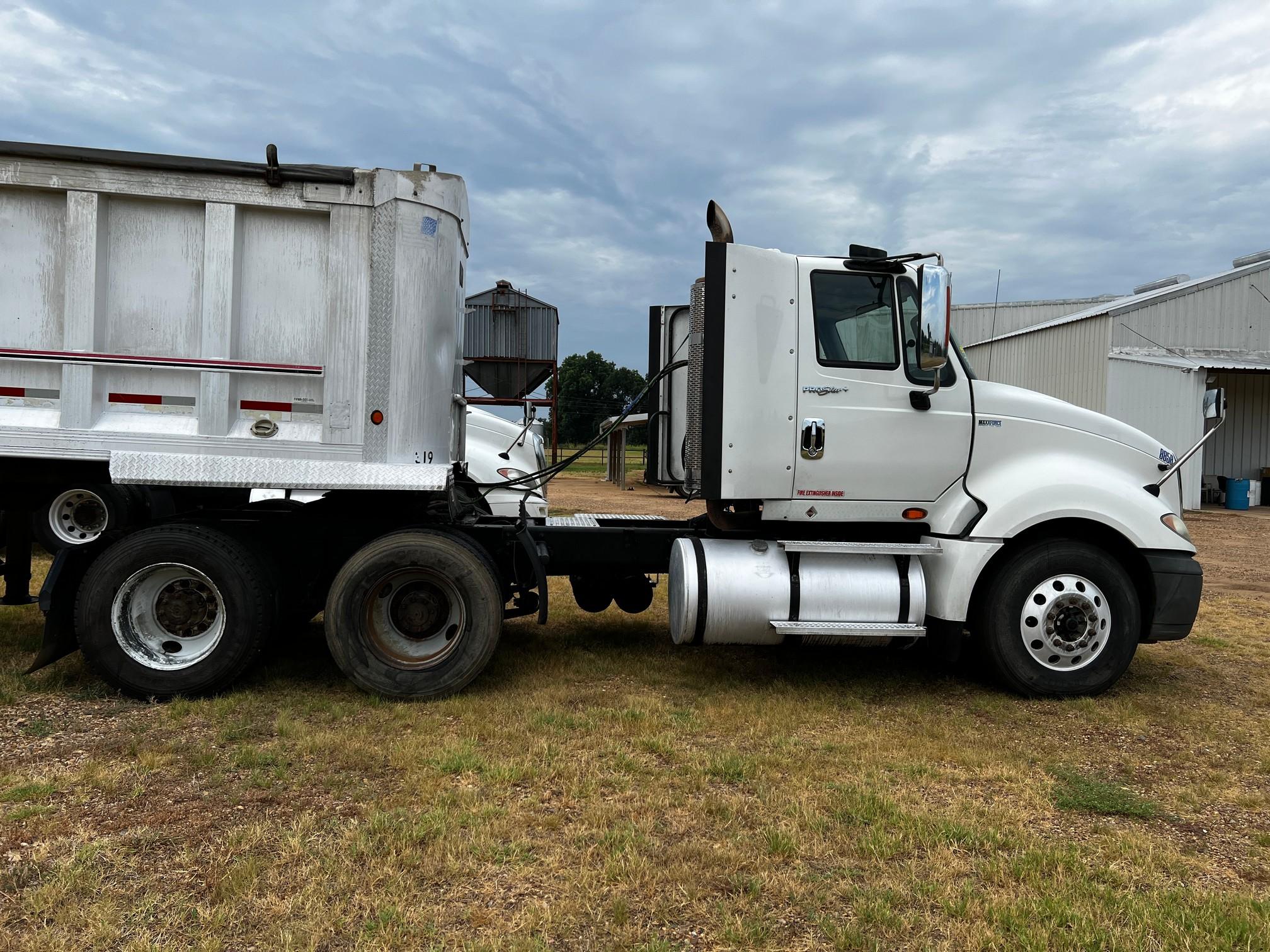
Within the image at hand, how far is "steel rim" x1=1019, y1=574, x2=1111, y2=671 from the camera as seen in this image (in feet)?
16.2

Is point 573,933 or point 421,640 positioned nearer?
point 573,933

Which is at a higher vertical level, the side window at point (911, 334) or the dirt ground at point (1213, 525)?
the side window at point (911, 334)

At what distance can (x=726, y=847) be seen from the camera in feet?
10.0

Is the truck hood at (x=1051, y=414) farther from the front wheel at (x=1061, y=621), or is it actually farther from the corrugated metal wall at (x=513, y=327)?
the corrugated metal wall at (x=513, y=327)

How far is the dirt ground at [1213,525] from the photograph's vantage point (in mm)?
10391

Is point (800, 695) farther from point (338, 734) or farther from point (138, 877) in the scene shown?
point (138, 877)

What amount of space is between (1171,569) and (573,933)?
435cm

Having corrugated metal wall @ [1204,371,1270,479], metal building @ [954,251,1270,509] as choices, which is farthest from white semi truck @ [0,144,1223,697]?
corrugated metal wall @ [1204,371,1270,479]

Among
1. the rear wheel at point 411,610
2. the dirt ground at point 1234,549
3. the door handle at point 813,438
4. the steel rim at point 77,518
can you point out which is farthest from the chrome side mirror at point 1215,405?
the steel rim at point 77,518

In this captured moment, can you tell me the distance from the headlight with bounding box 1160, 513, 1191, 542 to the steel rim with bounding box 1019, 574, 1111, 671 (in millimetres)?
633

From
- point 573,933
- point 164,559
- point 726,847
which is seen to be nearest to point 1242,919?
point 726,847

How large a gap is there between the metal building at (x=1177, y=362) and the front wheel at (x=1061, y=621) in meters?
16.0

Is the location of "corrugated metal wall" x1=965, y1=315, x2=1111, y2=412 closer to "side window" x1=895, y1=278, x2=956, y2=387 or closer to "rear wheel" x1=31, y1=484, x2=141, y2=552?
"side window" x1=895, y1=278, x2=956, y2=387

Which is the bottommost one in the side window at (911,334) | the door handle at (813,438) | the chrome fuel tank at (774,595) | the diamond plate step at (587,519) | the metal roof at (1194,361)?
the chrome fuel tank at (774,595)
